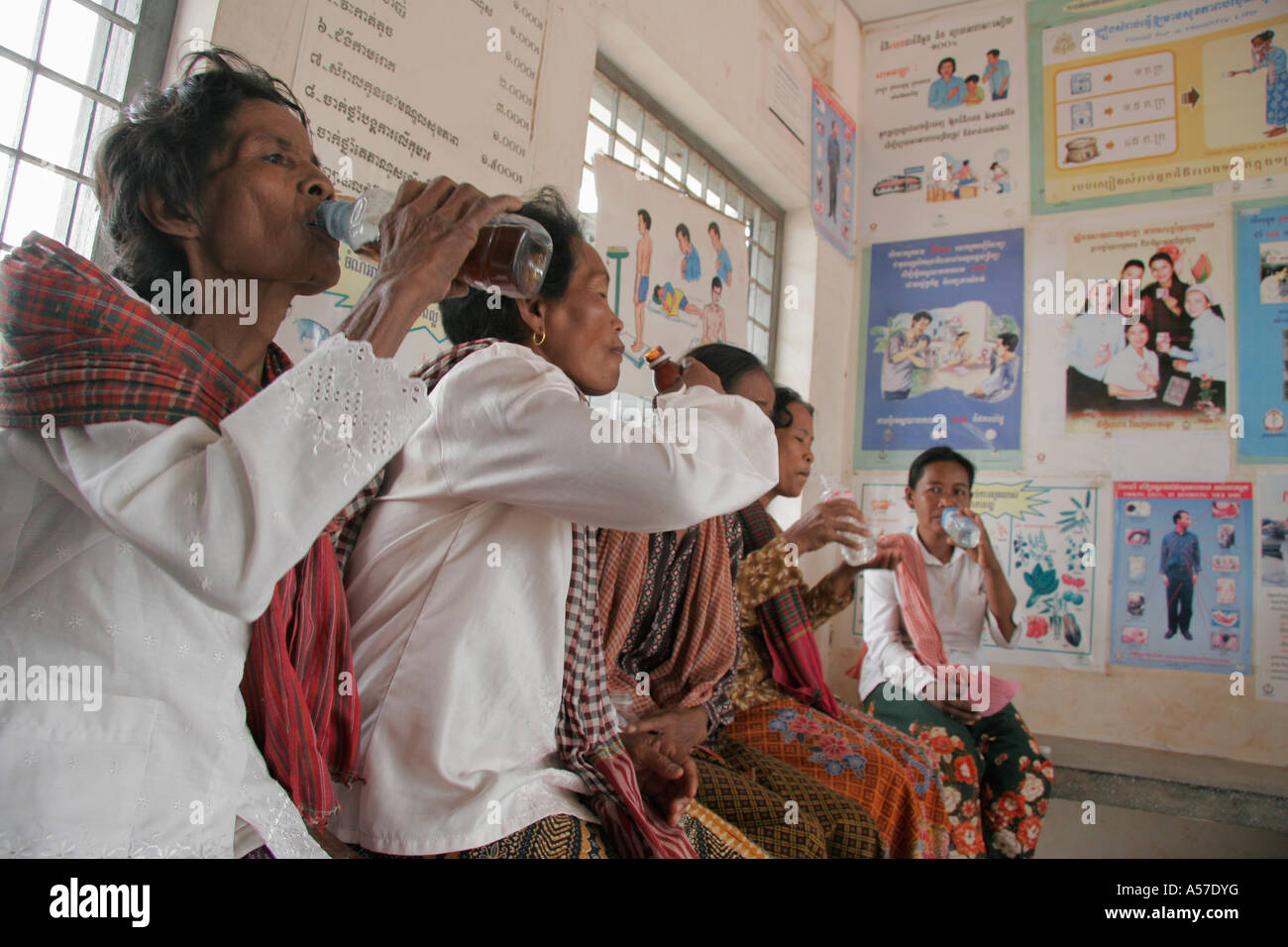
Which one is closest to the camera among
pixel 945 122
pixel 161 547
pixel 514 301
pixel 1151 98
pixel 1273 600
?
pixel 161 547

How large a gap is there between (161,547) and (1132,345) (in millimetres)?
3305

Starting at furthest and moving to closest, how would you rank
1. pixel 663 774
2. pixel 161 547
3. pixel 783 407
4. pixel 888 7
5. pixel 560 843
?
1. pixel 888 7
2. pixel 783 407
3. pixel 663 774
4. pixel 560 843
5. pixel 161 547

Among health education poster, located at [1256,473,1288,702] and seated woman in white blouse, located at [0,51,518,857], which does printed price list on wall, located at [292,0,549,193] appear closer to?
seated woman in white blouse, located at [0,51,518,857]

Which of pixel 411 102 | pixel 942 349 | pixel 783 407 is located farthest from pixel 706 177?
pixel 411 102

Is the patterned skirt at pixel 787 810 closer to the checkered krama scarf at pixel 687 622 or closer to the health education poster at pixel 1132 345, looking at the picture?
the checkered krama scarf at pixel 687 622

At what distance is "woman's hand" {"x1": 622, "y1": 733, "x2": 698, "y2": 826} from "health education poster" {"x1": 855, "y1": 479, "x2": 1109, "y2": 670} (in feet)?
7.48

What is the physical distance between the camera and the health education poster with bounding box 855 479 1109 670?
316 cm

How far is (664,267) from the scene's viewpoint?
267 cm

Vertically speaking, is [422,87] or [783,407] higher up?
[422,87]

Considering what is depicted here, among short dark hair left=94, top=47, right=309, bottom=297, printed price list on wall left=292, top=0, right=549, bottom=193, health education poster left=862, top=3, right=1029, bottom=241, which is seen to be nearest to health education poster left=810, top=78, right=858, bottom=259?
health education poster left=862, top=3, right=1029, bottom=241

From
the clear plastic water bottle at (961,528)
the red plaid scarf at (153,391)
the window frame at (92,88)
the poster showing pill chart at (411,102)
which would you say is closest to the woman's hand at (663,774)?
the red plaid scarf at (153,391)

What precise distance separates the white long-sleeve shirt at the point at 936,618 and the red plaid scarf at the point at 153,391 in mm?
1768

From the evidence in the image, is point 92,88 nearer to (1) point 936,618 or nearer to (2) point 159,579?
(2) point 159,579
